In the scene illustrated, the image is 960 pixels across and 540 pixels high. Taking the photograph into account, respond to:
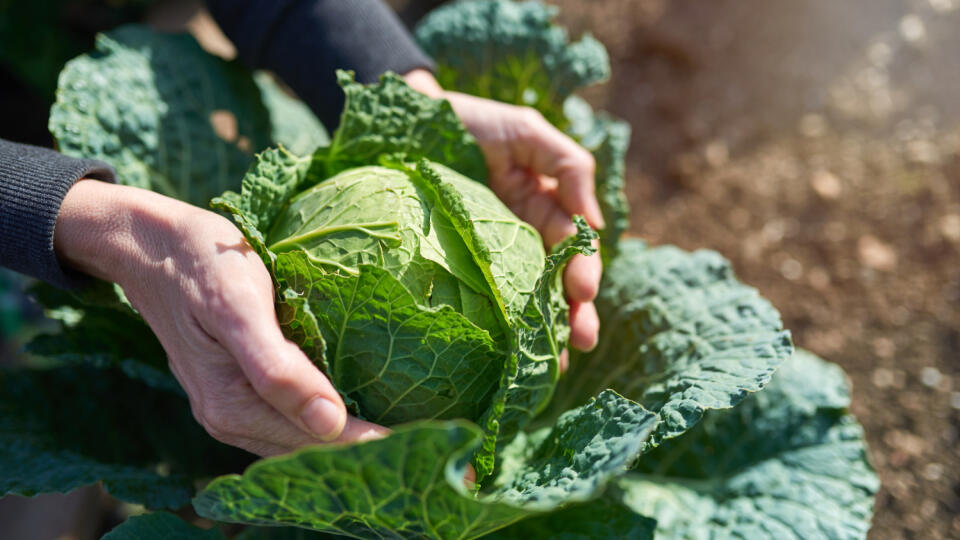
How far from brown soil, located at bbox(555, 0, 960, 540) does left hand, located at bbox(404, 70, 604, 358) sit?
1567 millimetres

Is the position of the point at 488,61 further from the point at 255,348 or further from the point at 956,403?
the point at 956,403

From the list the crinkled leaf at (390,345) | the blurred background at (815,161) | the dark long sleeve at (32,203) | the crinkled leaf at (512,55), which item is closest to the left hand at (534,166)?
the crinkled leaf at (512,55)

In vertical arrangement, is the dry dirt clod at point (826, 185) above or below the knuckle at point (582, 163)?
below

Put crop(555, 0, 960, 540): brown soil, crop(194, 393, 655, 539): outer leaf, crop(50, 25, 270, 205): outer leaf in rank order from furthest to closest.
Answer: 1. crop(555, 0, 960, 540): brown soil
2. crop(50, 25, 270, 205): outer leaf
3. crop(194, 393, 655, 539): outer leaf

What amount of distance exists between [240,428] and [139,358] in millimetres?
908

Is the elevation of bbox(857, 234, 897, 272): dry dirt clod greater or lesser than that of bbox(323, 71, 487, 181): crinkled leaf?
lesser

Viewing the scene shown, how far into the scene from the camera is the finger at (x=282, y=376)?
152 centimetres

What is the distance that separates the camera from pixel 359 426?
1719 mm

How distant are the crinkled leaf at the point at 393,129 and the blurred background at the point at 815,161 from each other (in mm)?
1941

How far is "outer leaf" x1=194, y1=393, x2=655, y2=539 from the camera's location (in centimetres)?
139

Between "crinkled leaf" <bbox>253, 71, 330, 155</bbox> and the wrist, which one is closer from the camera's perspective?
the wrist

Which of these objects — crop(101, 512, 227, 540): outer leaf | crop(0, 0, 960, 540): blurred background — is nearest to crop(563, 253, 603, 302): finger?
crop(101, 512, 227, 540): outer leaf

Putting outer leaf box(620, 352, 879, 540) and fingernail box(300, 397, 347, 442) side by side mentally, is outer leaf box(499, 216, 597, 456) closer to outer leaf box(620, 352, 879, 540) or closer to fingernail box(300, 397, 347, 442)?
fingernail box(300, 397, 347, 442)

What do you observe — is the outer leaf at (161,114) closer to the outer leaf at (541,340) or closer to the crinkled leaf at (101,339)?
the crinkled leaf at (101,339)
